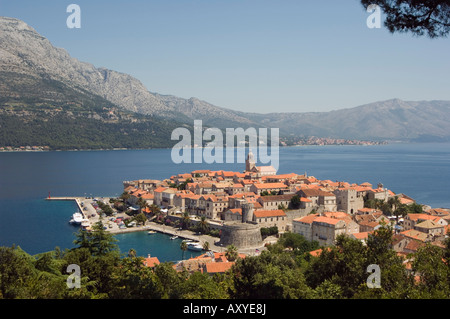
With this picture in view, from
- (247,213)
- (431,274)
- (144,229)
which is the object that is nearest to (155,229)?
(144,229)

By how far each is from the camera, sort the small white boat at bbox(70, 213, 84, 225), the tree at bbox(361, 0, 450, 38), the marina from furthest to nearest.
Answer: the small white boat at bbox(70, 213, 84, 225) → the marina → the tree at bbox(361, 0, 450, 38)

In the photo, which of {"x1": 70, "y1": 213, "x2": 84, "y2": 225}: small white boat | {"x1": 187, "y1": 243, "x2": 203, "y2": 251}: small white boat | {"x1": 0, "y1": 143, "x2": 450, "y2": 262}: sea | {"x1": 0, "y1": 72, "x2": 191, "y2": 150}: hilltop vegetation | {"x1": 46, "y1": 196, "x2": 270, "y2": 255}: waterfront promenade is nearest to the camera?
{"x1": 187, "y1": 243, "x2": 203, "y2": 251}: small white boat

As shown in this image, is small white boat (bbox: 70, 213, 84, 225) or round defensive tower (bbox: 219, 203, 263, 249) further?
small white boat (bbox: 70, 213, 84, 225)

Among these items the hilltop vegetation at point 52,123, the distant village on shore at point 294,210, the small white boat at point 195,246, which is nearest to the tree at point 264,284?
the distant village on shore at point 294,210

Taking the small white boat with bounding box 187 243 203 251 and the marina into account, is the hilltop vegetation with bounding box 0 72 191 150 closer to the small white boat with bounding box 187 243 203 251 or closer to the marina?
the marina

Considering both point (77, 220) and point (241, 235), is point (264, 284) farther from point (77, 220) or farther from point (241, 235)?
point (77, 220)

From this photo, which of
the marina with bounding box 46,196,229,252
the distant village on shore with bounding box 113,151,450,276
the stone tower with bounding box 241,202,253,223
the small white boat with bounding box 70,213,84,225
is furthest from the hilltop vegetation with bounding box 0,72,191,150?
the stone tower with bounding box 241,202,253,223

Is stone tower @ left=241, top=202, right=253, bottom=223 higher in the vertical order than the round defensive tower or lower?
higher
